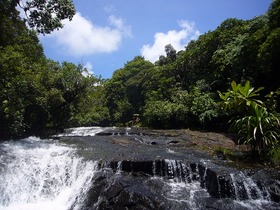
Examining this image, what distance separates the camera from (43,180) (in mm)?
11461

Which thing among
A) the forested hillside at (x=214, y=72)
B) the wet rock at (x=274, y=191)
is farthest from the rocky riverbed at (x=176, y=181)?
the forested hillside at (x=214, y=72)

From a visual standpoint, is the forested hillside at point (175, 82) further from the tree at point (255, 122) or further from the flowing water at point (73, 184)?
the flowing water at point (73, 184)

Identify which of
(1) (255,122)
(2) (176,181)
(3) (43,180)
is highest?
(1) (255,122)

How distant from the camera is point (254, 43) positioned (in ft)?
65.5

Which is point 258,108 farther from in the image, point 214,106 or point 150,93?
point 150,93

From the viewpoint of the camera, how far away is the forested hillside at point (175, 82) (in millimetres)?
14555

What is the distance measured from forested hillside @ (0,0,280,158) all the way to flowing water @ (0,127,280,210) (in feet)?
10.3

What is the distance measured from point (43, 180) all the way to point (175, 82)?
24485 mm

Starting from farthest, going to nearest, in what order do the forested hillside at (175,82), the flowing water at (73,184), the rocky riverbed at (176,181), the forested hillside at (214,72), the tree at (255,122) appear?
1. the forested hillside at (214,72)
2. the forested hillside at (175,82)
3. the tree at (255,122)
4. the flowing water at (73,184)
5. the rocky riverbed at (176,181)

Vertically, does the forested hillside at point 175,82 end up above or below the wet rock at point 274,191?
above

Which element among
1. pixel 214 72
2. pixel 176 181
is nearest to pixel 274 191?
pixel 176 181

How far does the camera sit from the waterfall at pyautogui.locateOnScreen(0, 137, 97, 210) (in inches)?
407

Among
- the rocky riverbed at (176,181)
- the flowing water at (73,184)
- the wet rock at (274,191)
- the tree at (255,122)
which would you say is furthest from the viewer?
the tree at (255,122)

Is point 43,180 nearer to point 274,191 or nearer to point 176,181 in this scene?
point 176,181
